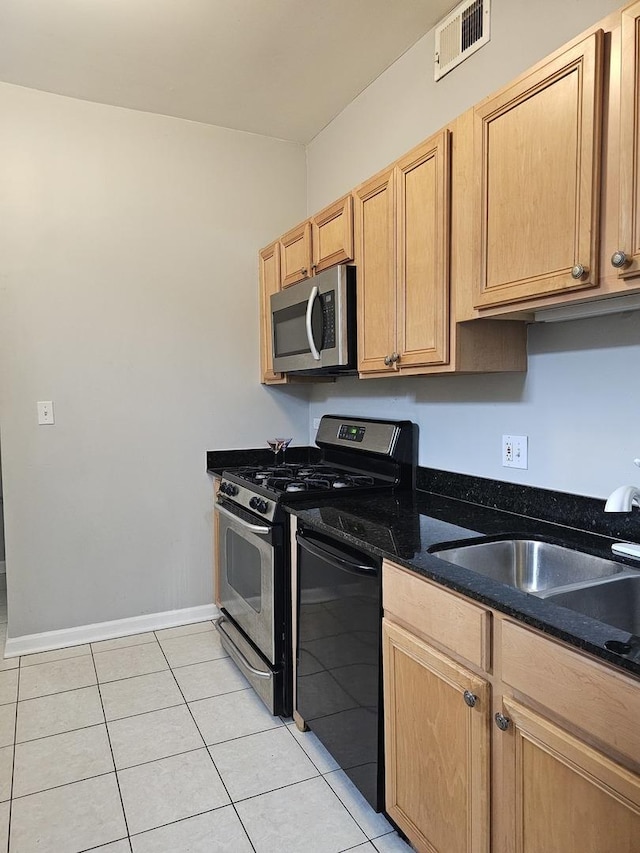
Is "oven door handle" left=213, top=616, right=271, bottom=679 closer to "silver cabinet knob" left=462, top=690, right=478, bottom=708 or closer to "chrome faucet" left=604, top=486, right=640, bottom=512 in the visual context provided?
"silver cabinet knob" left=462, top=690, right=478, bottom=708

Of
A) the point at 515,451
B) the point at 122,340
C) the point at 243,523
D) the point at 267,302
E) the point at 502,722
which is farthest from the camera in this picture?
the point at 267,302

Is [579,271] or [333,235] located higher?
[333,235]

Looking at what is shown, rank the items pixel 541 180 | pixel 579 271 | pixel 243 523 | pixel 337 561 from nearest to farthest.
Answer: pixel 579 271 → pixel 541 180 → pixel 337 561 → pixel 243 523

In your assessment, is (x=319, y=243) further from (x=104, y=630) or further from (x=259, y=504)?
(x=104, y=630)

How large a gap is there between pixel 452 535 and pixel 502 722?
22.1 inches

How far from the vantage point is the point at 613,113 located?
48.3 inches

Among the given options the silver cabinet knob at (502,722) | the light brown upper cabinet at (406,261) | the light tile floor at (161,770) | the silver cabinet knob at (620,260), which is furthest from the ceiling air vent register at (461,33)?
the light tile floor at (161,770)

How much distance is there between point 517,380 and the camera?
1931mm

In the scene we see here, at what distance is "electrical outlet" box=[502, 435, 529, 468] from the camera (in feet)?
6.25

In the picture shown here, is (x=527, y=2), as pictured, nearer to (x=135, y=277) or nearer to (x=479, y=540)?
(x=479, y=540)

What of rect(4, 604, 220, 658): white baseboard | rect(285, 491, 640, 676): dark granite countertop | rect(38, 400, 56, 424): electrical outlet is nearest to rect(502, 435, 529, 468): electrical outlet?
rect(285, 491, 640, 676): dark granite countertop

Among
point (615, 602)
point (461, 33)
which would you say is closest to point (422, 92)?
point (461, 33)

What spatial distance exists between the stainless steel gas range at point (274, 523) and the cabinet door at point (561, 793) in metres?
1.11

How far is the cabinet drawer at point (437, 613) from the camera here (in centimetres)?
122
